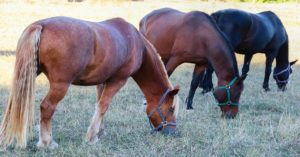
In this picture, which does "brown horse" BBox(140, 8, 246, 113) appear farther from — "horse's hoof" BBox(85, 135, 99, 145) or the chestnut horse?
"horse's hoof" BBox(85, 135, 99, 145)

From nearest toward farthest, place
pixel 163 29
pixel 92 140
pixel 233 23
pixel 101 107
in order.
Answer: pixel 92 140, pixel 101 107, pixel 163 29, pixel 233 23

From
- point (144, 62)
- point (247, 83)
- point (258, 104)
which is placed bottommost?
point (247, 83)

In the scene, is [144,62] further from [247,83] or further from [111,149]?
[247,83]

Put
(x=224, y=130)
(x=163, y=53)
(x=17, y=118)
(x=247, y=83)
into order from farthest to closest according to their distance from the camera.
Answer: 1. (x=247, y=83)
2. (x=163, y=53)
3. (x=224, y=130)
4. (x=17, y=118)

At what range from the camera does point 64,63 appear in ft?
14.8

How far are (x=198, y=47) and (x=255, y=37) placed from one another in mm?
2645

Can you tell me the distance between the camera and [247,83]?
1152 centimetres

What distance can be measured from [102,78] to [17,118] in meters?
1.10

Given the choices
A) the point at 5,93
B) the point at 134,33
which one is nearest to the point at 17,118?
the point at 134,33

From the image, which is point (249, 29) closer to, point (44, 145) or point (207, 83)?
point (207, 83)

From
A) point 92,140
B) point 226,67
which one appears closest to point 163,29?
point 226,67

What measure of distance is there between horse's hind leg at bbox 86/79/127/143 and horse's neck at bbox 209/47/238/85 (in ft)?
8.65

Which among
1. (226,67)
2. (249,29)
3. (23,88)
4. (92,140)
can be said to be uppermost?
(23,88)

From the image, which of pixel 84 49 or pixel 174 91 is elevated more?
pixel 84 49
